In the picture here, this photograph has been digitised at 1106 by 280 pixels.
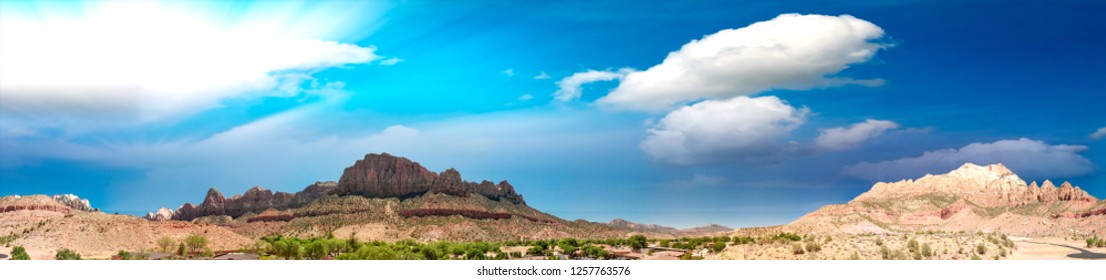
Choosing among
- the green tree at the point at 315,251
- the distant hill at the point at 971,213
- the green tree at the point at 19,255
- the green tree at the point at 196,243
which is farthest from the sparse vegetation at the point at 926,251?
the distant hill at the point at 971,213

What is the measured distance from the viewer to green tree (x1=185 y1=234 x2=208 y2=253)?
106438 mm

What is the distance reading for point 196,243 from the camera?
108 metres

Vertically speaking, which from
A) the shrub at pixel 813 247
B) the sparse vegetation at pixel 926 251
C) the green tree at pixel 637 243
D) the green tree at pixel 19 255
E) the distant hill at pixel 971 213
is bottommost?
the sparse vegetation at pixel 926 251

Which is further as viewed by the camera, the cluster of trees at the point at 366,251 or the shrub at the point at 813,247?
the cluster of trees at the point at 366,251

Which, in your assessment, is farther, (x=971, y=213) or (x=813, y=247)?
(x=971, y=213)

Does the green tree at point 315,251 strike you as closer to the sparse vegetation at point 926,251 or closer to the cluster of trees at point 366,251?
the cluster of trees at point 366,251

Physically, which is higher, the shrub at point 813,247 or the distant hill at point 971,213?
the distant hill at point 971,213

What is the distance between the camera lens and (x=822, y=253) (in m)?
58.3

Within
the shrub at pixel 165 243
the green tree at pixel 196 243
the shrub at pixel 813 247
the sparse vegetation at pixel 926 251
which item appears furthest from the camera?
the green tree at pixel 196 243

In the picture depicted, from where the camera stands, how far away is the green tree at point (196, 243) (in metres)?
106

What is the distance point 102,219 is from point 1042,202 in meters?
194

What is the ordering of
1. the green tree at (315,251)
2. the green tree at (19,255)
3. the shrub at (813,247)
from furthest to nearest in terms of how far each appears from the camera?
the green tree at (315,251) → the green tree at (19,255) → the shrub at (813,247)

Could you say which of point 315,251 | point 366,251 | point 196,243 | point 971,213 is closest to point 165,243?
point 196,243

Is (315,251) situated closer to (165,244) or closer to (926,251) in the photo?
(165,244)
